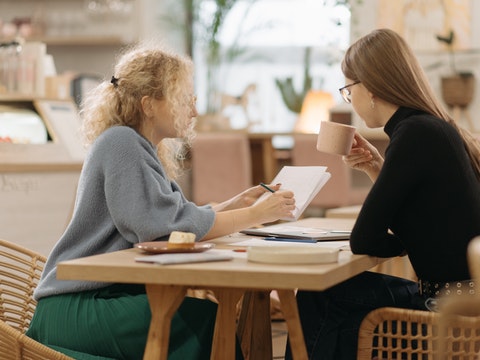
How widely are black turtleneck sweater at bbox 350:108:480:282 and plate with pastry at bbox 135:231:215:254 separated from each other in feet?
1.20

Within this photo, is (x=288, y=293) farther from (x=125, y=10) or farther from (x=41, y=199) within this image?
(x=125, y=10)

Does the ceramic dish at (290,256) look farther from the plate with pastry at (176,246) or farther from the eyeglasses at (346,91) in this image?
the eyeglasses at (346,91)

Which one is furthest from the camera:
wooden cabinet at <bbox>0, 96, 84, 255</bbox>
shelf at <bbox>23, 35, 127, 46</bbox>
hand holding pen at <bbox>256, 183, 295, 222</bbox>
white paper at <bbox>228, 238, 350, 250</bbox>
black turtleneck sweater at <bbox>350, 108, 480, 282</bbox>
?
shelf at <bbox>23, 35, 127, 46</bbox>

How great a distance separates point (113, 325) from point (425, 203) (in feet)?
2.50

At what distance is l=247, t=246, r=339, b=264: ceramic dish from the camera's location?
5.69 feet

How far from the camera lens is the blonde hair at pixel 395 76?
2209mm

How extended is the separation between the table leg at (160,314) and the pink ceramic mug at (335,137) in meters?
0.80

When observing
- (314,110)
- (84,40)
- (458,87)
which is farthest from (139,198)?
(84,40)

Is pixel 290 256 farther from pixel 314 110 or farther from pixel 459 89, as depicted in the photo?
pixel 314 110

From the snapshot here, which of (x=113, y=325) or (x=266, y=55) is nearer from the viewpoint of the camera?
(x=113, y=325)

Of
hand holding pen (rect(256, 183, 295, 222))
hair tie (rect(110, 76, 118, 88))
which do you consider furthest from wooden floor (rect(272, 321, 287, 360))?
hair tie (rect(110, 76, 118, 88))

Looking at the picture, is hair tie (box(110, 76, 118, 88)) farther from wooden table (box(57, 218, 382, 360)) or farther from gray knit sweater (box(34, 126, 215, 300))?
wooden table (box(57, 218, 382, 360))

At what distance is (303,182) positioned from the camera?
96.4 inches

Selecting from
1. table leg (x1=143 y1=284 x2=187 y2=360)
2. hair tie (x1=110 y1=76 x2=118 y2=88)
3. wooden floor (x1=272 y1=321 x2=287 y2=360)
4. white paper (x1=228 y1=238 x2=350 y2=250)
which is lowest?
wooden floor (x1=272 y1=321 x2=287 y2=360)
